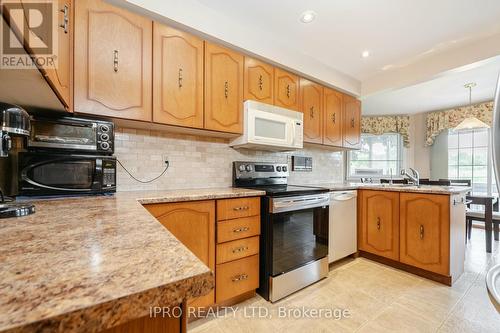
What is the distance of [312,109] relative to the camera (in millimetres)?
2551

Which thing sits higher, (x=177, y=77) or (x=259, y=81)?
(x=259, y=81)

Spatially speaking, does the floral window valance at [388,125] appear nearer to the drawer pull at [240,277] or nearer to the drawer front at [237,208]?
the drawer front at [237,208]

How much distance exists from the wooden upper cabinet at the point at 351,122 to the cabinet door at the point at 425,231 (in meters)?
1.05

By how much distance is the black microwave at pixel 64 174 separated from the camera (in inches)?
46.1

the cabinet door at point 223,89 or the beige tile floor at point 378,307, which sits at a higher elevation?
the cabinet door at point 223,89

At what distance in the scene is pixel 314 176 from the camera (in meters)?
3.01

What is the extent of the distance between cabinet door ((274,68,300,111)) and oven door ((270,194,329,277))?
1002 millimetres

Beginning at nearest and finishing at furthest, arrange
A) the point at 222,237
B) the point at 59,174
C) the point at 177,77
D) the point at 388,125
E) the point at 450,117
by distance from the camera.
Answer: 1. the point at 59,174
2. the point at 222,237
3. the point at 177,77
4. the point at 450,117
5. the point at 388,125

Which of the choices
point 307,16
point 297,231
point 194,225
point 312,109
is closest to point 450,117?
point 312,109

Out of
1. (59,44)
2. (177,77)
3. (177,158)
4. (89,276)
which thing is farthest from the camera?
(177,158)

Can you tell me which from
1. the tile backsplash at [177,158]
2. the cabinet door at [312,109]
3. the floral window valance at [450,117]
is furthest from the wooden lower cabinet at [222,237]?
the floral window valance at [450,117]

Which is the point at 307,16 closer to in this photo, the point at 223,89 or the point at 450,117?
the point at 223,89

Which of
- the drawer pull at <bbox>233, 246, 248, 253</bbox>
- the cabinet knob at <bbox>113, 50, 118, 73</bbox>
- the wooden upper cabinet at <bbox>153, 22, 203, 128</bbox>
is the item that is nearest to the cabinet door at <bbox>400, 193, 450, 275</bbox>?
the drawer pull at <bbox>233, 246, 248, 253</bbox>

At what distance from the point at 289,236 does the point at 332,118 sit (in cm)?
171
